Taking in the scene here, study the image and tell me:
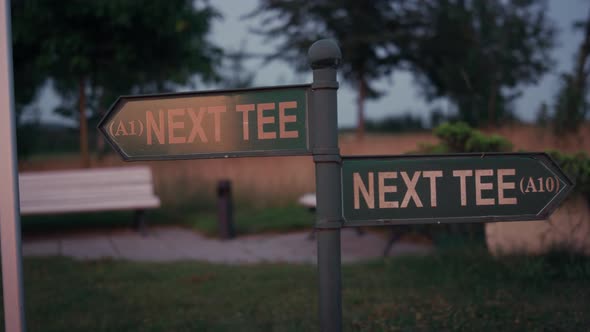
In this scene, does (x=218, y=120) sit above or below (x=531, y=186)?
above

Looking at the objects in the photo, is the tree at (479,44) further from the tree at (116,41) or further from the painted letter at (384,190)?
the painted letter at (384,190)

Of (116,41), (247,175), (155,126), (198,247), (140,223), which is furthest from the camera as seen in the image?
(247,175)

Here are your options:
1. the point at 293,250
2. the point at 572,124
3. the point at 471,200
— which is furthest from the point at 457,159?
the point at 572,124

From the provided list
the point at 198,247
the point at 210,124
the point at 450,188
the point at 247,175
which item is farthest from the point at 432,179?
the point at 247,175

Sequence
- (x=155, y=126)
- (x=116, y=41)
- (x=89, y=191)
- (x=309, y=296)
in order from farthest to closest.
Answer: (x=116, y=41) → (x=89, y=191) → (x=309, y=296) → (x=155, y=126)

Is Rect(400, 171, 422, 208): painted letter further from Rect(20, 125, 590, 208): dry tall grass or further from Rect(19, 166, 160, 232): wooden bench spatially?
Rect(20, 125, 590, 208): dry tall grass

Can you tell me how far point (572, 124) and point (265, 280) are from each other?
4540 millimetres

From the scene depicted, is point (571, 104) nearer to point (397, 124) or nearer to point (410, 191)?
point (410, 191)

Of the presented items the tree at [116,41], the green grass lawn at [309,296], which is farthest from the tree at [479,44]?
the green grass lawn at [309,296]

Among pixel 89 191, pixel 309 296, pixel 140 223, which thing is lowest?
pixel 309 296

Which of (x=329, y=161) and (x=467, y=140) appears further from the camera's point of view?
(x=467, y=140)

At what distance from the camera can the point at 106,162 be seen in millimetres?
11156

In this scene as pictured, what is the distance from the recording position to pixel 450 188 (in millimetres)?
2131

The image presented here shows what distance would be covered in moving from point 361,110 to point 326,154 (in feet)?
43.3
